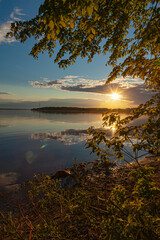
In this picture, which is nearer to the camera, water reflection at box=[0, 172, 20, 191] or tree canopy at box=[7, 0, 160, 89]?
tree canopy at box=[7, 0, 160, 89]

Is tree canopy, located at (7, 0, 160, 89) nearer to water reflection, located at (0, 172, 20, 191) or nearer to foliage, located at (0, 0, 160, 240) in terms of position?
foliage, located at (0, 0, 160, 240)

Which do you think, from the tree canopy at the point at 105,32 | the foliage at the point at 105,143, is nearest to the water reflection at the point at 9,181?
the foliage at the point at 105,143

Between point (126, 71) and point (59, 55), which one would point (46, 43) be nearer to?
point (59, 55)

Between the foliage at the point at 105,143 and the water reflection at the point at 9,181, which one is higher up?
the foliage at the point at 105,143

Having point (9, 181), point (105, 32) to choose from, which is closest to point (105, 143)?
point (105, 32)

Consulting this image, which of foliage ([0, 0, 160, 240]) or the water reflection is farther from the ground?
foliage ([0, 0, 160, 240])

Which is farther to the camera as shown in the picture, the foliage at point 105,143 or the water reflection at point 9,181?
the water reflection at point 9,181

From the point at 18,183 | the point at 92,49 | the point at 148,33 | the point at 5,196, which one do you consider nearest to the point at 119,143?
the point at 148,33

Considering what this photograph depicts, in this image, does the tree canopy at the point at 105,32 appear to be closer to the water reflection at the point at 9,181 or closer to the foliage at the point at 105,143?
the foliage at the point at 105,143

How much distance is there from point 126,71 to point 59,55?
3.27m

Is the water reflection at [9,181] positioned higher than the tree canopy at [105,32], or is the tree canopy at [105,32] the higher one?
the tree canopy at [105,32]

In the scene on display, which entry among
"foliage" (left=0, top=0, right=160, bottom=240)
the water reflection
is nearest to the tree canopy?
"foliage" (left=0, top=0, right=160, bottom=240)

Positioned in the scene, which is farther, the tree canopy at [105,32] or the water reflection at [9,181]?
the water reflection at [9,181]

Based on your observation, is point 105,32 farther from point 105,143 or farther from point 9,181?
point 9,181
